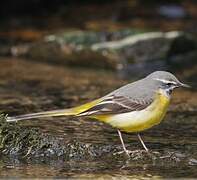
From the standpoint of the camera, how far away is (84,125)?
360 inches

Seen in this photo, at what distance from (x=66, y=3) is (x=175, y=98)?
1005cm

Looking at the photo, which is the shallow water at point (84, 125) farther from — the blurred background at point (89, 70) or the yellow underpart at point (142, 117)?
the yellow underpart at point (142, 117)

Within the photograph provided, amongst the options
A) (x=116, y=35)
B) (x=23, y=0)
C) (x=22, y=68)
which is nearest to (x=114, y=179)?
(x=22, y=68)

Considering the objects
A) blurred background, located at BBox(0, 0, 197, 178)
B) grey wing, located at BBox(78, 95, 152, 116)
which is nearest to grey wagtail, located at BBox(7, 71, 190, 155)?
grey wing, located at BBox(78, 95, 152, 116)

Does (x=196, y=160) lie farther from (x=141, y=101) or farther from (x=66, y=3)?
(x=66, y=3)

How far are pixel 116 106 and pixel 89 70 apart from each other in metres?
6.12

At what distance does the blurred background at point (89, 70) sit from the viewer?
25.1ft

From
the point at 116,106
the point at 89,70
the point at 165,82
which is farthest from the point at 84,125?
the point at 89,70

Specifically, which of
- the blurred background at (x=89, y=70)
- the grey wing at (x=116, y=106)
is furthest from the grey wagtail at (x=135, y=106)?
the blurred background at (x=89, y=70)

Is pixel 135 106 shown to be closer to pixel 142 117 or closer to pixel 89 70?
pixel 142 117

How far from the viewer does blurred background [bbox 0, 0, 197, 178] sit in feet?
25.1

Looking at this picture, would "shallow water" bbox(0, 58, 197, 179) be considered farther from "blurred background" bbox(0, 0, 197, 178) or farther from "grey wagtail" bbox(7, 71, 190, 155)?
"grey wagtail" bbox(7, 71, 190, 155)

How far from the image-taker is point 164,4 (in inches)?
798

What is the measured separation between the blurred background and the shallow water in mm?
11
